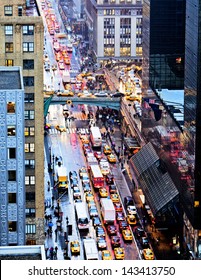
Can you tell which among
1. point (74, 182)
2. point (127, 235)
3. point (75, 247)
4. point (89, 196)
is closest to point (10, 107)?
point (75, 247)

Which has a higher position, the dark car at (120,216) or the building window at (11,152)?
the building window at (11,152)

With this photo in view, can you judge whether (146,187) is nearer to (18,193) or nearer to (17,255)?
(18,193)

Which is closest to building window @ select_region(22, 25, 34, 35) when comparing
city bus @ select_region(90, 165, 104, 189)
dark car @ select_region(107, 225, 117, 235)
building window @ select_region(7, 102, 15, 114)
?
building window @ select_region(7, 102, 15, 114)

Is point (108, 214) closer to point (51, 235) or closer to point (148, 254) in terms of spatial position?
point (51, 235)

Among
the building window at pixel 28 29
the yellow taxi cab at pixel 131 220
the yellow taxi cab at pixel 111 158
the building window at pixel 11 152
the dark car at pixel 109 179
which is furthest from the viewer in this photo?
the yellow taxi cab at pixel 111 158

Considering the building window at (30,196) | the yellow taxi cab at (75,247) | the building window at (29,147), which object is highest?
the building window at (29,147)

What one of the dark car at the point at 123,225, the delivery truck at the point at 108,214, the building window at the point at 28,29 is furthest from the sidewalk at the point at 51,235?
the building window at the point at 28,29

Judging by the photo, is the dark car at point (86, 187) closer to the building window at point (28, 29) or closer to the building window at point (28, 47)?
the building window at point (28, 47)
